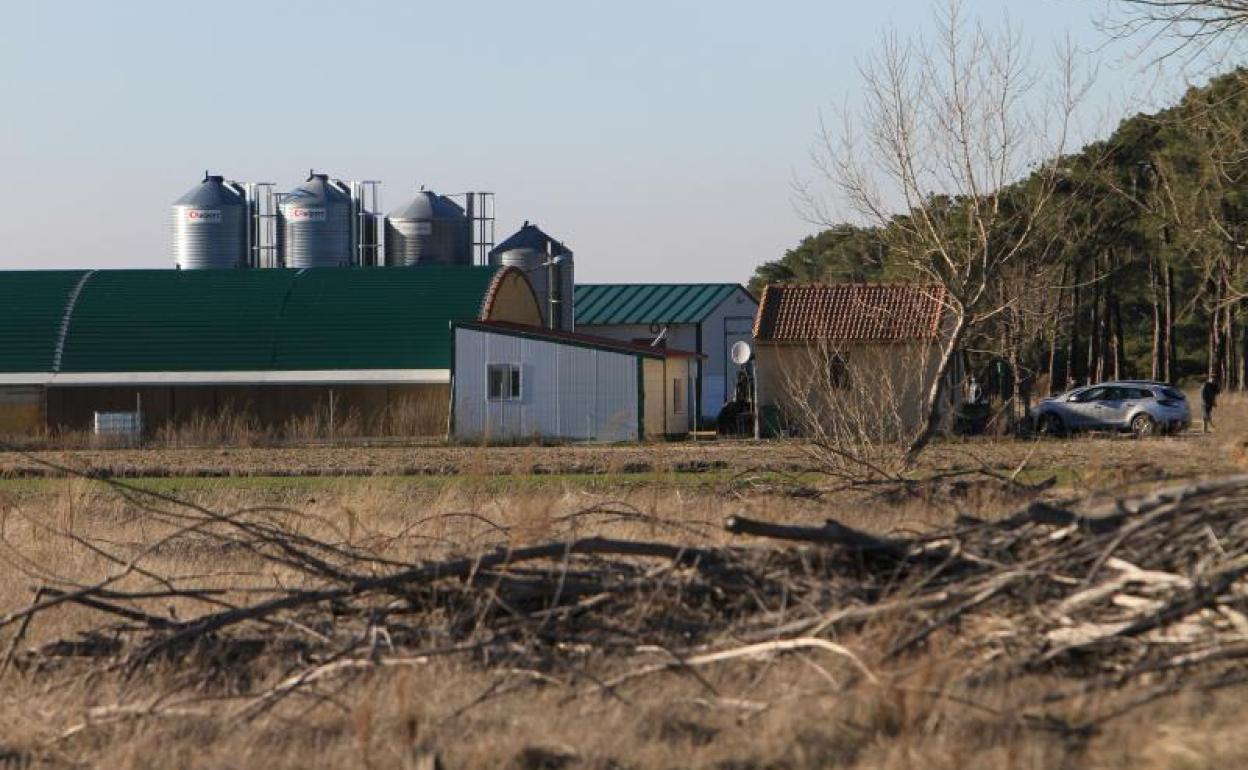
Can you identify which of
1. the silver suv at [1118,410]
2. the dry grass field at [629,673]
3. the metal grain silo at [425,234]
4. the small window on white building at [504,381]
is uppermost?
the metal grain silo at [425,234]

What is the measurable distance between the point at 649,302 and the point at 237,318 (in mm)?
25641

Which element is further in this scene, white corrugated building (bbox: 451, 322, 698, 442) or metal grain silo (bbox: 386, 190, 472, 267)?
metal grain silo (bbox: 386, 190, 472, 267)

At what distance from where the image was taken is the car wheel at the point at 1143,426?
136ft

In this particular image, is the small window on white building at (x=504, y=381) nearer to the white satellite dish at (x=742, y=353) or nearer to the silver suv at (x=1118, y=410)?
the white satellite dish at (x=742, y=353)

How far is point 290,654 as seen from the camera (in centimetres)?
916

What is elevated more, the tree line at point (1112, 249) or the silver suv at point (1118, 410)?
the tree line at point (1112, 249)

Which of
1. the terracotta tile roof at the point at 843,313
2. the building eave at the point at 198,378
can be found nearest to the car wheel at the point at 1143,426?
the terracotta tile roof at the point at 843,313

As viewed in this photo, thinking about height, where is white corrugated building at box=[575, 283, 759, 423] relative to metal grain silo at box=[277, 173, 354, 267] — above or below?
below

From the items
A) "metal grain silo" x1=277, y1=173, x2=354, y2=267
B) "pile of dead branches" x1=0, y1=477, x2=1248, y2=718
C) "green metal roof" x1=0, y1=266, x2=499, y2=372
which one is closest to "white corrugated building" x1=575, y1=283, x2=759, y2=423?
"metal grain silo" x1=277, y1=173, x2=354, y2=267

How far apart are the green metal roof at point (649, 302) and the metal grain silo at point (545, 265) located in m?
10.5

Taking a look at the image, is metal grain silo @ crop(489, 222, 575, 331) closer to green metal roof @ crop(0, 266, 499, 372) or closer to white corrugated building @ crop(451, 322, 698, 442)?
green metal roof @ crop(0, 266, 499, 372)

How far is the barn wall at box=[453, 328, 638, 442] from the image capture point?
46406 millimetres

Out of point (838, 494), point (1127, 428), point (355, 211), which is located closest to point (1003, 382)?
point (1127, 428)

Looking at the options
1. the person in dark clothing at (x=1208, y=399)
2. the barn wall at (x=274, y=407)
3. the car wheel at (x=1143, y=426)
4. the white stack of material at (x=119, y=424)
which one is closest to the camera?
the car wheel at (x=1143, y=426)
